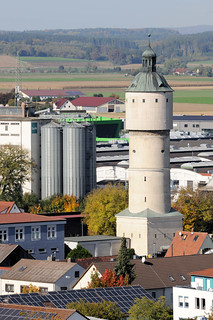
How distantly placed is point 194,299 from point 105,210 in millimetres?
35334

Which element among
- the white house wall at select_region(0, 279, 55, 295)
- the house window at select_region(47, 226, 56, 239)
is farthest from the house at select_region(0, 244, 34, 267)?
the house window at select_region(47, 226, 56, 239)

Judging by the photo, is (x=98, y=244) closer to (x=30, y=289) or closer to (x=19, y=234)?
(x=19, y=234)

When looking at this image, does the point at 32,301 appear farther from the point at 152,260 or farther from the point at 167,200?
the point at 167,200

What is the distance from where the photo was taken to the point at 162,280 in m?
64.0

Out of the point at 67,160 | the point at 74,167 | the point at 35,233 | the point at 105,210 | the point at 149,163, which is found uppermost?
the point at 149,163

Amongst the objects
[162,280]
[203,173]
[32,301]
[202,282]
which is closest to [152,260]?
[162,280]

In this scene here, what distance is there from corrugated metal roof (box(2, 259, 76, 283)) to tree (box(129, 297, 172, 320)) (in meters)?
9.28

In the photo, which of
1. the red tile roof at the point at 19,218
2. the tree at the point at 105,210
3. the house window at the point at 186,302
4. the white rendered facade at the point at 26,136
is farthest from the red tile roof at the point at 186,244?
the white rendered facade at the point at 26,136

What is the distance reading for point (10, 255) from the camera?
67.8 meters

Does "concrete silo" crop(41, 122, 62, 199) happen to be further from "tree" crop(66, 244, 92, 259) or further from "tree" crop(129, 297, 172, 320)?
"tree" crop(129, 297, 172, 320)

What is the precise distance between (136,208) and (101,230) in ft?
15.5

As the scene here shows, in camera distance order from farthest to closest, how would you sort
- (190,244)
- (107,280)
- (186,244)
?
(186,244) < (190,244) < (107,280)

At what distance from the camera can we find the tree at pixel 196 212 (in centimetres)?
8917

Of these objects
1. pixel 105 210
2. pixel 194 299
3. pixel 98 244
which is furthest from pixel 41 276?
pixel 105 210
